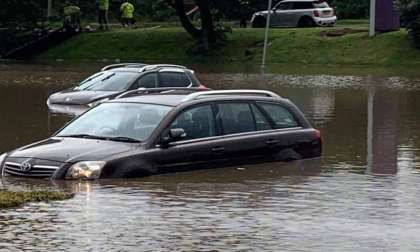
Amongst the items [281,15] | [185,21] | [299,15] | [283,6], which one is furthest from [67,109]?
[283,6]

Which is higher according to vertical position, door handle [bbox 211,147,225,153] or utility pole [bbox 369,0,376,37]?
utility pole [bbox 369,0,376,37]

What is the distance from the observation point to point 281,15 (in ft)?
192

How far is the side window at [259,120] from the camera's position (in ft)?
48.9

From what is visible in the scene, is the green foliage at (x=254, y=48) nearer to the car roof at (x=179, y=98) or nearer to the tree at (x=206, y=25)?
the tree at (x=206, y=25)

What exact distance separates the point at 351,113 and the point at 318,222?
15.1 m

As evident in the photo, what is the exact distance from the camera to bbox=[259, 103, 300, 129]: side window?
1512 cm

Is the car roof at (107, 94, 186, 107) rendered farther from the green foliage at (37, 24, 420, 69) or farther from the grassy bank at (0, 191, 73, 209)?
the green foliage at (37, 24, 420, 69)

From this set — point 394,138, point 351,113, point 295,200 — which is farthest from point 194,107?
point 351,113

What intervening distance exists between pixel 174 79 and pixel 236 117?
33.8 ft

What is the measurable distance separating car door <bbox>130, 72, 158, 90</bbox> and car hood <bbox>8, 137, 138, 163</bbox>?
35.3ft

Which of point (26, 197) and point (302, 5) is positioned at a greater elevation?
point (302, 5)

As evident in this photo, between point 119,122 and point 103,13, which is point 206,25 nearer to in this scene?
point 103,13

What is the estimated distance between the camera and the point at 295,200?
39.3ft

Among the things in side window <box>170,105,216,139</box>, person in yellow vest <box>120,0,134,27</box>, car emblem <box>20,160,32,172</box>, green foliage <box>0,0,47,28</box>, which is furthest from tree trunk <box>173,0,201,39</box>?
car emblem <box>20,160,32,172</box>
